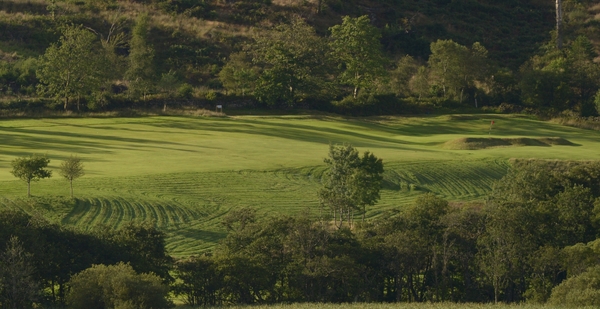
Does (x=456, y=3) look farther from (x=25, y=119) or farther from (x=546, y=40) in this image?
(x=25, y=119)

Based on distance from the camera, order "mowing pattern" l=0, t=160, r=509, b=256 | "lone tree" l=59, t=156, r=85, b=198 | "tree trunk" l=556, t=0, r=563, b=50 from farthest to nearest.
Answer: "tree trunk" l=556, t=0, r=563, b=50 < "lone tree" l=59, t=156, r=85, b=198 < "mowing pattern" l=0, t=160, r=509, b=256

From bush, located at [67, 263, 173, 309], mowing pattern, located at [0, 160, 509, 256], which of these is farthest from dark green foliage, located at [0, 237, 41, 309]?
mowing pattern, located at [0, 160, 509, 256]

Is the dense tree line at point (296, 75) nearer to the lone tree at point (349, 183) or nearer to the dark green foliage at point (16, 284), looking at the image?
the lone tree at point (349, 183)

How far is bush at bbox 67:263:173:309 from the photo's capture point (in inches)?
1308

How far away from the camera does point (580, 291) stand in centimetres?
3525

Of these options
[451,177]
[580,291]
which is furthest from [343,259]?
[451,177]

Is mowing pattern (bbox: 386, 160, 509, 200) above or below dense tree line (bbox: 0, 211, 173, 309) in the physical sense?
above

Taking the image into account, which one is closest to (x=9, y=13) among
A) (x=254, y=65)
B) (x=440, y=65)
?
(x=254, y=65)

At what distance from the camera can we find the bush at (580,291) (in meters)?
34.4

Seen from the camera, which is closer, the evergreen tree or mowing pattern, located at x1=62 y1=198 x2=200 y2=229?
mowing pattern, located at x1=62 y1=198 x2=200 y2=229

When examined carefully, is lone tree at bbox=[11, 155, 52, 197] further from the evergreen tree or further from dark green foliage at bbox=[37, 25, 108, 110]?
the evergreen tree

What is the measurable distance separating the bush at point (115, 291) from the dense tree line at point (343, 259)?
0.28ft

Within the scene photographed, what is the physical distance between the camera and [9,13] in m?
116

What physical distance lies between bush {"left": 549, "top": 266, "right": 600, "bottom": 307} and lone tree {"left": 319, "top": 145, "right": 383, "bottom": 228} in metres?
14.6
